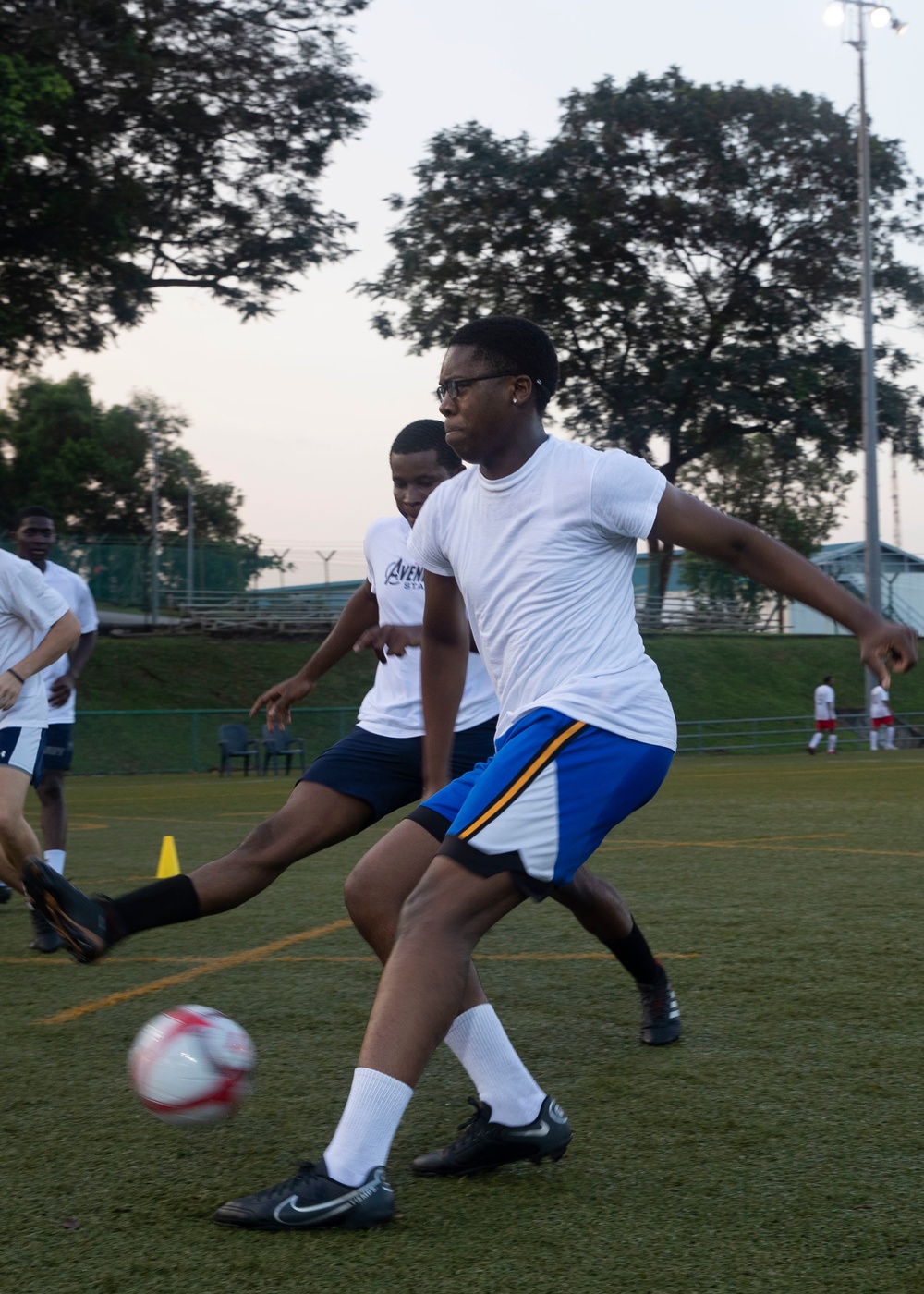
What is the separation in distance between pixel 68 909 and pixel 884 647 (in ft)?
6.84

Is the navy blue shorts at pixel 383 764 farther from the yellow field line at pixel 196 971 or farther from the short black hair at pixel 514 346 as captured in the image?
the yellow field line at pixel 196 971

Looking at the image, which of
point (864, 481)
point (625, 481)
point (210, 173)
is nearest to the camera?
point (625, 481)

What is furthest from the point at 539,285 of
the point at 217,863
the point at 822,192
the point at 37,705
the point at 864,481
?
the point at 217,863

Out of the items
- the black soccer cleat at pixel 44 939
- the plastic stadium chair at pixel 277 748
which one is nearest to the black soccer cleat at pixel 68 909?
the black soccer cleat at pixel 44 939

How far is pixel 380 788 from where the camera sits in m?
4.15

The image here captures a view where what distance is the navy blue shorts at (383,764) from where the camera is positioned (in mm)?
4113

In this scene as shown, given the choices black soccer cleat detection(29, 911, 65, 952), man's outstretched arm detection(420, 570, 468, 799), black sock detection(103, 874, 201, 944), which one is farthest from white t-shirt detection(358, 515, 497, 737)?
black soccer cleat detection(29, 911, 65, 952)

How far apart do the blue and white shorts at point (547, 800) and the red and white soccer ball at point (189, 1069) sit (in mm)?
799

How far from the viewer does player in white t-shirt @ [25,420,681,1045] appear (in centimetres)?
353

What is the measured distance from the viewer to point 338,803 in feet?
13.3

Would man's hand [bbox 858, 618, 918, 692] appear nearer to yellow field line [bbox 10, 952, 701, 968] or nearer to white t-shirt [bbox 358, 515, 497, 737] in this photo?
white t-shirt [bbox 358, 515, 497, 737]

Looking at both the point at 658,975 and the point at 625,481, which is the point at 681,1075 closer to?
the point at 658,975

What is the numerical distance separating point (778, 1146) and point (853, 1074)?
72 centimetres

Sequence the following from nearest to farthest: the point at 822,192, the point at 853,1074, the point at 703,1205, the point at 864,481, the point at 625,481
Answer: the point at 703,1205, the point at 625,481, the point at 853,1074, the point at 864,481, the point at 822,192
